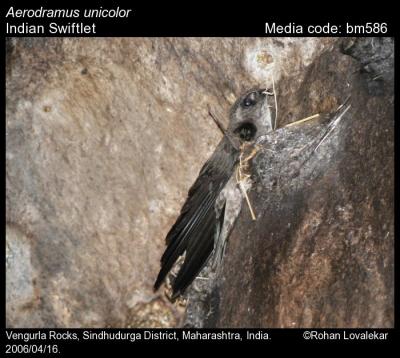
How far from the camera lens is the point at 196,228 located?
3982mm

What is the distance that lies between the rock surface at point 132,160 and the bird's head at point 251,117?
6.4 inches

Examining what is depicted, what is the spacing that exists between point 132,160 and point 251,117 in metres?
1.11

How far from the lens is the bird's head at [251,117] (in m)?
4.17

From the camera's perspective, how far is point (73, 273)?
13.5ft

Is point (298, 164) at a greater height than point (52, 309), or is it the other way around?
point (298, 164)

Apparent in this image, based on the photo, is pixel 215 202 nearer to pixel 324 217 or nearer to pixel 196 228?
pixel 196 228

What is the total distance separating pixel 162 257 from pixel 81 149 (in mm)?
1151

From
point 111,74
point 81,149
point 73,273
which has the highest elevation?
point 111,74

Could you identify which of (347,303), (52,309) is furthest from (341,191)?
(52,309)

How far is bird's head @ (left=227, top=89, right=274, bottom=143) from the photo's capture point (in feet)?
13.7

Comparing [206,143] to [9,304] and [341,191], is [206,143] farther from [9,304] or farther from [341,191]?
[9,304]

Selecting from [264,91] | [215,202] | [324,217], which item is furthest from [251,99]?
[324,217]

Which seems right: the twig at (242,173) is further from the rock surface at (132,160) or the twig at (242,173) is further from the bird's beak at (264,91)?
the bird's beak at (264,91)
